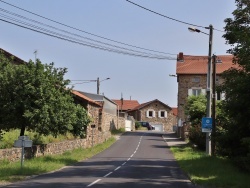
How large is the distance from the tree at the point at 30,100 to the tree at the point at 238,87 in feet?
31.6

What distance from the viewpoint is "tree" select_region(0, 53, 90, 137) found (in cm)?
2638

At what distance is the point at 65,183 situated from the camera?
16.9 m

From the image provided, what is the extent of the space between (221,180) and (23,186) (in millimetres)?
7367

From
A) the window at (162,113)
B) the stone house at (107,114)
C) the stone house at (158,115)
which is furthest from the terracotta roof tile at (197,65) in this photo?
the window at (162,113)

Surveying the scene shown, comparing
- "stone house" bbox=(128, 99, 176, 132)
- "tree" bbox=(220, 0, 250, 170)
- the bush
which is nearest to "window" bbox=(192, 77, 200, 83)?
"stone house" bbox=(128, 99, 176, 132)

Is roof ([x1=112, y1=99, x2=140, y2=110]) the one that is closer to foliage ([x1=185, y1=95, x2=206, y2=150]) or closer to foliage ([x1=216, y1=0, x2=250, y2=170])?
foliage ([x1=185, y1=95, x2=206, y2=150])

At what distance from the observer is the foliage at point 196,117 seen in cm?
4150

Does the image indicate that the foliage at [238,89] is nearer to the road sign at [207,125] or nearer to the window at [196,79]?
the road sign at [207,125]

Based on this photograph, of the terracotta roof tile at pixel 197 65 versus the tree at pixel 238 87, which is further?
the terracotta roof tile at pixel 197 65

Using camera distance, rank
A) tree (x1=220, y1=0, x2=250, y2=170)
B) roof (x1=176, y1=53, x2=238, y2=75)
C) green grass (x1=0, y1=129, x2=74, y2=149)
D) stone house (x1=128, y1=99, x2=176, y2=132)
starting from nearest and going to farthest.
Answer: tree (x1=220, y1=0, x2=250, y2=170)
green grass (x1=0, y1=129, x2=74, y2=149)
roof (x1=176, y1=53, x2=238, y2=75)
stone house (x1=128, y1=99, x2=176, y2=132)

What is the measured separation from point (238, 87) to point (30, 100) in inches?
473

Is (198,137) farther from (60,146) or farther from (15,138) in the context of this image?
(15,138)

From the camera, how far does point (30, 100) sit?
26.8 m

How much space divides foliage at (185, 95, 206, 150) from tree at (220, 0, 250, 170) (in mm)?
16897
